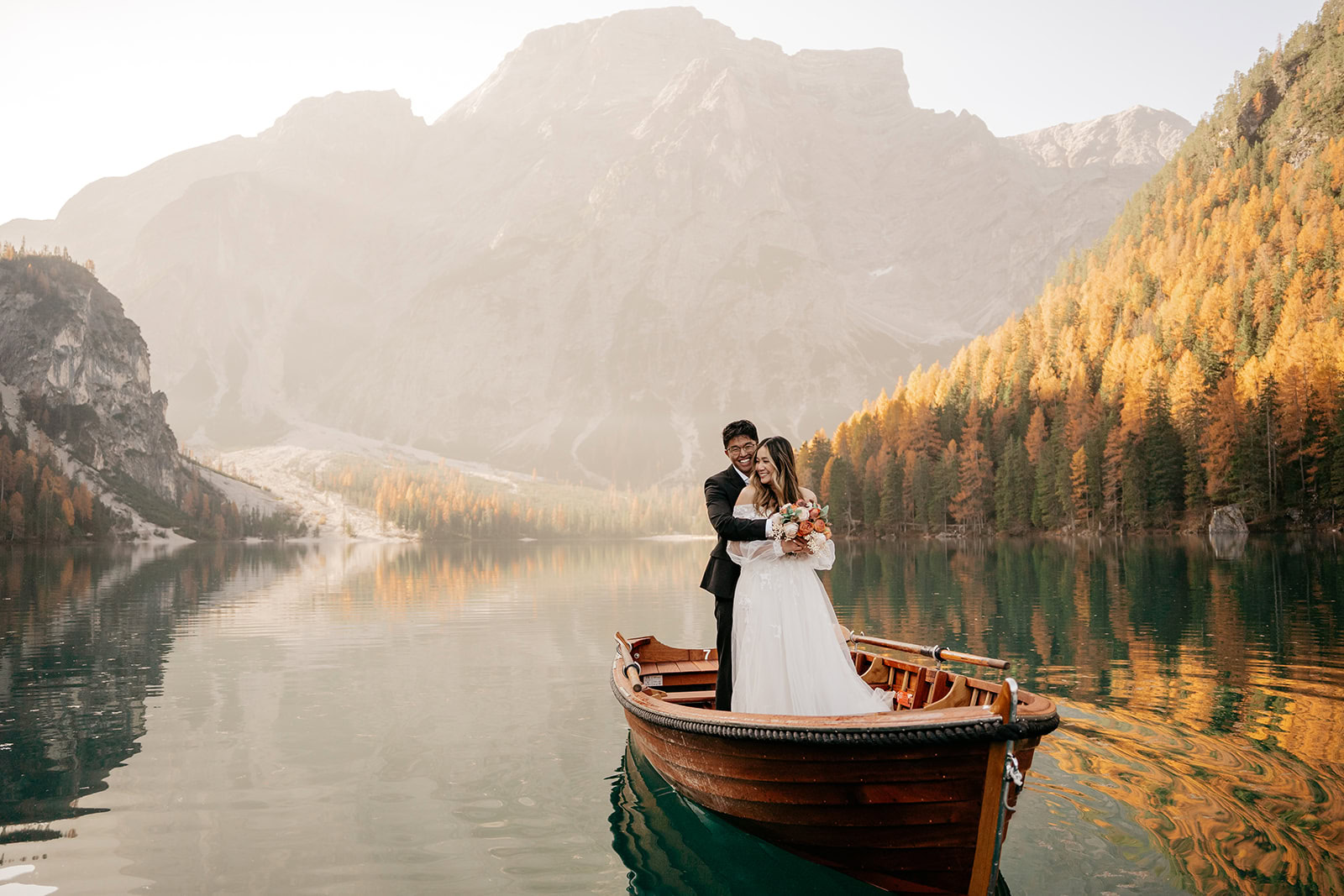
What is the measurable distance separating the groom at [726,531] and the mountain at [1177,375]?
3231 inches

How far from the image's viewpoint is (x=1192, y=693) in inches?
698

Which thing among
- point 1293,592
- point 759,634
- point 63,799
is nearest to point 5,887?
point 63,799

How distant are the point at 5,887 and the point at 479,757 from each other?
279 inches

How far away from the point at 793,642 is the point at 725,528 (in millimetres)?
1672

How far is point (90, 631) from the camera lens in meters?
32.7

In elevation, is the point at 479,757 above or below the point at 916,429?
below

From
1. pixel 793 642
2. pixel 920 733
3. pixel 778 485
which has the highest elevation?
pixel 778 485

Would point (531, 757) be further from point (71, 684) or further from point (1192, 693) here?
point (71, 684)

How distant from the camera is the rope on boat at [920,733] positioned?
7891mm

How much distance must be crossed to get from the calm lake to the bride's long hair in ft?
14.6

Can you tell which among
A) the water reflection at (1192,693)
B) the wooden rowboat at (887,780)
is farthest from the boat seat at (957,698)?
the water reflection at (1192,693)

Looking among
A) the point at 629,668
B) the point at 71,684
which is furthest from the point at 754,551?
the point at 71,684

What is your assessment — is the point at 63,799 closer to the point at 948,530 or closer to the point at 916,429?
the point at 948,530

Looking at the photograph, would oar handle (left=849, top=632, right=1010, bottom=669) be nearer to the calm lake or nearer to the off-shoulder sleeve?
the calm lake
